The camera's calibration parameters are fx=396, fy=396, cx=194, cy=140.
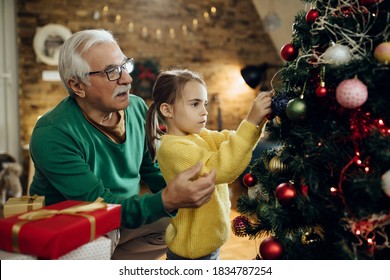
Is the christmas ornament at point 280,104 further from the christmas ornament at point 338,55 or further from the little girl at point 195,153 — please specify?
the christmas ornament at point 338,55

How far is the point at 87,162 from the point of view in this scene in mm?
1397

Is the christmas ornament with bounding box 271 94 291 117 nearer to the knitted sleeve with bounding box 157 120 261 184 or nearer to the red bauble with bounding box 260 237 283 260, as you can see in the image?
the knitted sleeve with bounding box 157 120 261 184

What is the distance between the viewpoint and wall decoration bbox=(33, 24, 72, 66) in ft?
13.5

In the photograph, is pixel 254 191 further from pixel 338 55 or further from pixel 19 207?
pixel 19 207

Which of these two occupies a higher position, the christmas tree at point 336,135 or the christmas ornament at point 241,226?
the christmas tree at point 336,135

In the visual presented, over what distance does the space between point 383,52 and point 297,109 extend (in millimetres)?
222

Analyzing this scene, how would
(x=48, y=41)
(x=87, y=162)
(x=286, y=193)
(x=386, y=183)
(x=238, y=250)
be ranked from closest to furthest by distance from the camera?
(x=386, y=183), (x=286, y=193), (x=87, y=162), (x=238, y=250), (x=48, y=41)

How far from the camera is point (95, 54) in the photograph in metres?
1.39

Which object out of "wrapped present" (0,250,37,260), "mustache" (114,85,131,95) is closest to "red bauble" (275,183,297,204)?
"wrapped present" (0,250,37,260)

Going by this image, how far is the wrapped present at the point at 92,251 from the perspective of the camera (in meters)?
0.93

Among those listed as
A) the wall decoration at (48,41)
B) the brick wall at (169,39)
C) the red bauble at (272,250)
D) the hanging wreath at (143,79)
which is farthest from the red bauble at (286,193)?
the wall decoration at (48,41)

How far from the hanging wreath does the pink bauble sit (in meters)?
Result: 3.68

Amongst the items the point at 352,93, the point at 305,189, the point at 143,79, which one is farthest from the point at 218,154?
the point at 143,79

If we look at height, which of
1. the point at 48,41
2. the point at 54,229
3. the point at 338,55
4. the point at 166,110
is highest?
the point at 48,41
